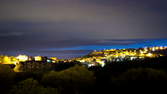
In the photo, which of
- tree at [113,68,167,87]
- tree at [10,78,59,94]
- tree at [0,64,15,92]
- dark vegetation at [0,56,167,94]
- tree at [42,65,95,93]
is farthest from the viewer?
tree at [0,64,15,92]

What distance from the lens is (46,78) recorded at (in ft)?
151

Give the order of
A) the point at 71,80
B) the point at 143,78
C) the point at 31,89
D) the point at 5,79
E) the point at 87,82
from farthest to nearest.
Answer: the point at 5,79 < the point at 71,80 < the point at 87,82 < the point at 143,78 < the point at 31,89

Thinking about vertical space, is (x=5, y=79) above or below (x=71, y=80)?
below

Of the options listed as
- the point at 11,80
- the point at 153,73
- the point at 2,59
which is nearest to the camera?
the point at 153,73

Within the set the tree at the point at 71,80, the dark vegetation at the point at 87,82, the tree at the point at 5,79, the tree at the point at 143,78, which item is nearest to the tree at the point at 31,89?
the dark vegetation at the point at 87,82

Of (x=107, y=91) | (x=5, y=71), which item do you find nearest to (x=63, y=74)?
(x=107, y=91)

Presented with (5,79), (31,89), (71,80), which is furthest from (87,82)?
(5,79)

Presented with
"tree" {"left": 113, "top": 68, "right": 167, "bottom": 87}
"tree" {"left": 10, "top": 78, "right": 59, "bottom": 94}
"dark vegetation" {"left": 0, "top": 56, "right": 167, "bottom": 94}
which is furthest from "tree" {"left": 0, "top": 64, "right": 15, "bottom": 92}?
"tree" {"left": 113, "top": 68, "right": 167, "bottom": 87}

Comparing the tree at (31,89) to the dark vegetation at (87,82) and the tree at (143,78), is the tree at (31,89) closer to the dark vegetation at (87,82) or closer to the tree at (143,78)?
the dark vegetation at (87,82)

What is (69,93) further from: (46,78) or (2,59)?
(2,59)

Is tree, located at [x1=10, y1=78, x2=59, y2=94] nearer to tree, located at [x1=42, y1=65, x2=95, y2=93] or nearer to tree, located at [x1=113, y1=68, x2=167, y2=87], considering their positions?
tree, located at [x1=42, y1=65, x2=95, y2=93]

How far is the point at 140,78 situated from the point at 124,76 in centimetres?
331

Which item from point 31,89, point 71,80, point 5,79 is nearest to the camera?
point 31,89

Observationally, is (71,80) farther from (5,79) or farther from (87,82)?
(5,79)
